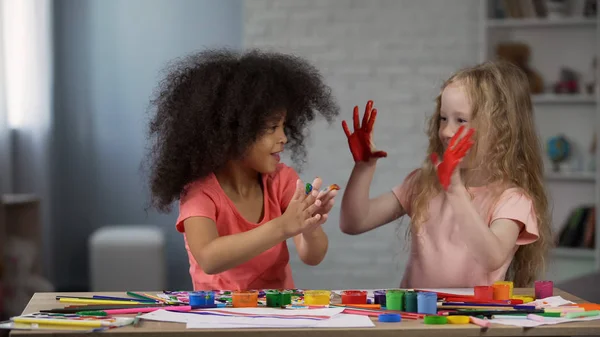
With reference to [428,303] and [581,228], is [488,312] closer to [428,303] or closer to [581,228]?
[428,303]

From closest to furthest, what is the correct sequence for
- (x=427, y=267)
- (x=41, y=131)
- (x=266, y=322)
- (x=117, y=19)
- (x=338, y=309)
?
(x=266, y=322)
(x=338, y=309)
(x=427, y=267)
(x=41, y=131)
(x=117, y=19)

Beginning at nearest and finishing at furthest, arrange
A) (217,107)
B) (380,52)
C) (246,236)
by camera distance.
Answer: (246,236) → (217,107) → (380,52)

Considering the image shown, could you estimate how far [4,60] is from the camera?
408 centimetres

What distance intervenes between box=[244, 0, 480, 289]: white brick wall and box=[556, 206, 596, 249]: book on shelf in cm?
92

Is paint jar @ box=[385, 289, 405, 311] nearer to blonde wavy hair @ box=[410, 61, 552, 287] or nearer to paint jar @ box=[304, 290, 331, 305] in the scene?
paint jar @ box=[304, 290, 331, 305]

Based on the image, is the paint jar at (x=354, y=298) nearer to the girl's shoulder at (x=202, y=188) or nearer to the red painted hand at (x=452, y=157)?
the red painted hand at (x=452, y=157)

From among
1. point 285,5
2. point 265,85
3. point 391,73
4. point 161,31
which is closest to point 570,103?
point 391,73

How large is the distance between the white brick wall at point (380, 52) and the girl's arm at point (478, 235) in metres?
2.77

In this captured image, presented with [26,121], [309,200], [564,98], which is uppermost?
[564,98]

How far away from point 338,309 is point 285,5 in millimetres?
3286

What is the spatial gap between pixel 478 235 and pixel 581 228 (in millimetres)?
3077

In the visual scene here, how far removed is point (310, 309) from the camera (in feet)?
5.04

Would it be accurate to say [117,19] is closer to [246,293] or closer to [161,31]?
[161,31]

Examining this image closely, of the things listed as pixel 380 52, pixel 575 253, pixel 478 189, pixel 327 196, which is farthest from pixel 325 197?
pixel 575 253
